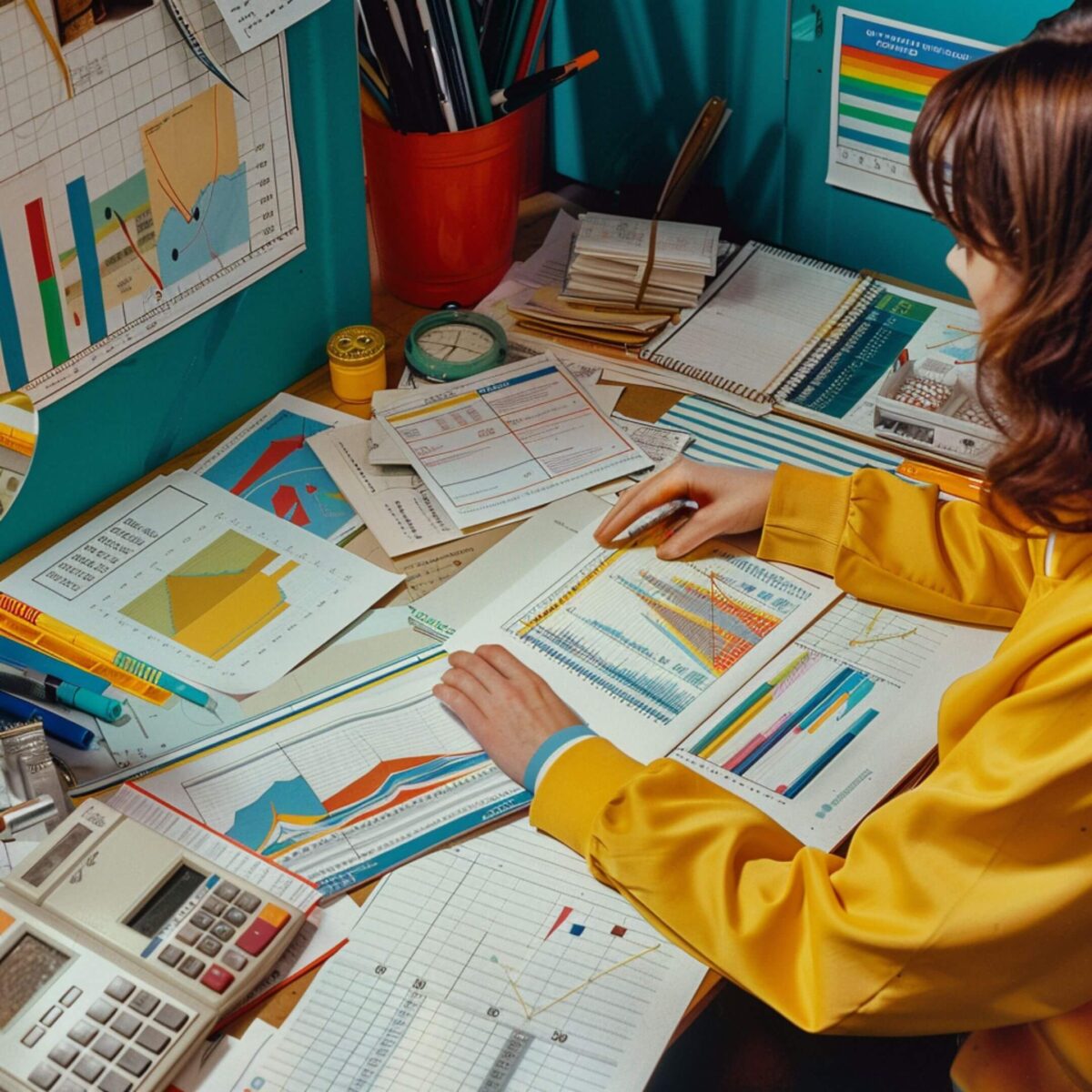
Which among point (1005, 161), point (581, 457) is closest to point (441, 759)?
point (581, 457)

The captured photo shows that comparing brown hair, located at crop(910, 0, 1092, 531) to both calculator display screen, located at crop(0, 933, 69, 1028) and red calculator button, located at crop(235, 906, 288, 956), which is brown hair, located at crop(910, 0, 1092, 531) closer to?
red calculator button, located at crop(235, 906, 288, 956)

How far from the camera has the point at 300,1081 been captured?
813 millimetres

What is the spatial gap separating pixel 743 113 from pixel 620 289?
0.30 metres

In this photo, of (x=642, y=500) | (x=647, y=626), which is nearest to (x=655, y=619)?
(x=647, y=626)

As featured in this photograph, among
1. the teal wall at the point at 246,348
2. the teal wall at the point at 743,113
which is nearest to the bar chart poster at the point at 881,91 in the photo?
the teal wall at the point at 743,113

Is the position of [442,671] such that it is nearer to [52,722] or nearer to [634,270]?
[52,722]

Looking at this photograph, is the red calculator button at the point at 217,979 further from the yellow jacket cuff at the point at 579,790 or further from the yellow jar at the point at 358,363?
the yellow jar at the point at 358,363

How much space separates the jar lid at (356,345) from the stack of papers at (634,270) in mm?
234

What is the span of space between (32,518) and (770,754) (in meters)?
0.65

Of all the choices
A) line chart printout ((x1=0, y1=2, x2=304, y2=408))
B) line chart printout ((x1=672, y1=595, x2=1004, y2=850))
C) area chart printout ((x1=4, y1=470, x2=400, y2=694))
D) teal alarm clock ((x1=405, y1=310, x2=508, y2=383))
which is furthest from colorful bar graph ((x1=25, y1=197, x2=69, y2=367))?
line chart printout ((x1=672, y1=595, x2=1004, y2=850))

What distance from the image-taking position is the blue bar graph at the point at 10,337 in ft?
3.40

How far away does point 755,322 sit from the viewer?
148 cm

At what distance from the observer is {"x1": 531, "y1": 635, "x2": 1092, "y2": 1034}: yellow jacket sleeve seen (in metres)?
0.77

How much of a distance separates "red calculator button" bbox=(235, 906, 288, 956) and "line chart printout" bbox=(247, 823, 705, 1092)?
0.15 ft
